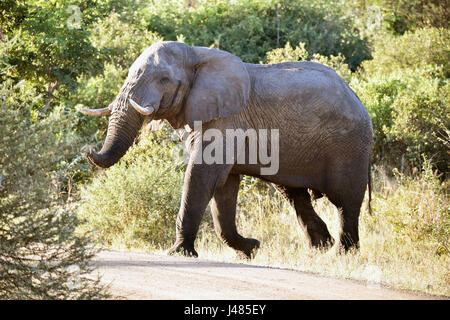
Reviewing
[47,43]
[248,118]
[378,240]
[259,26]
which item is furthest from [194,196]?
[259,26]

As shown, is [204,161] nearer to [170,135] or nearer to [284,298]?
[284,298]

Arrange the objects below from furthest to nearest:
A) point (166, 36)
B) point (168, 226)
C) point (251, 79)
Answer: point (166, 36)
point (168, 226)
point (251, 79)

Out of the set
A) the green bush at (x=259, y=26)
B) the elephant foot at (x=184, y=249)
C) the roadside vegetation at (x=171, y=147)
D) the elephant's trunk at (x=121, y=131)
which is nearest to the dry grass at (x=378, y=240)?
the roadside vegetation at (x=171, y=147)

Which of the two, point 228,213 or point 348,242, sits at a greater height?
point 228,213

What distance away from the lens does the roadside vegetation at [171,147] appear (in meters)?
6.51

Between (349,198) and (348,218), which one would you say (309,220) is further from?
(349,198)

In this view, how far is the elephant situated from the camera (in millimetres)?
9992

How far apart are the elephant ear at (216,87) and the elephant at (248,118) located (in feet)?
0.04

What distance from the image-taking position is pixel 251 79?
34.7 ft

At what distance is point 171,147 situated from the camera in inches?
587

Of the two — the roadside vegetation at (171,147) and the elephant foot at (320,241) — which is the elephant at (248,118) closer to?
the elephant foot at (320,241)

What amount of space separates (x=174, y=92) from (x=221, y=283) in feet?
11.9
